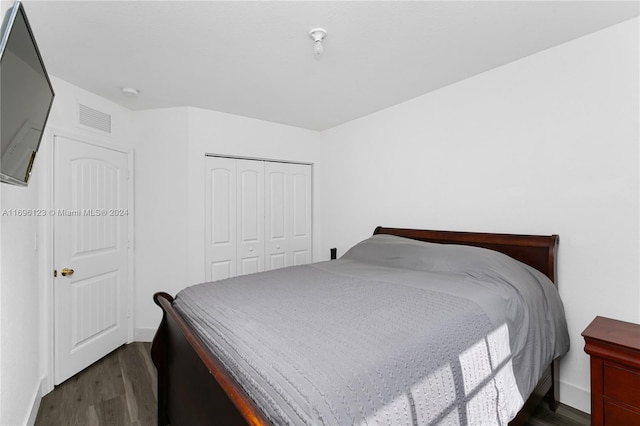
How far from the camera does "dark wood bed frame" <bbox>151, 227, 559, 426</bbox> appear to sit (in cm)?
105

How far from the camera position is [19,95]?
3.63 feet

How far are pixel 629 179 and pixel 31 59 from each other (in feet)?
10.1

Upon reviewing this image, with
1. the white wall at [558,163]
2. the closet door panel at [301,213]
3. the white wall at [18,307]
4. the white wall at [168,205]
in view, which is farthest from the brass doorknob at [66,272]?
the white wall at [558,163]

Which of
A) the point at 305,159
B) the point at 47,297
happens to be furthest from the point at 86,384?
A: the point at 305,159

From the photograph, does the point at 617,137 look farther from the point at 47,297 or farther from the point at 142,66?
the point at 47,297

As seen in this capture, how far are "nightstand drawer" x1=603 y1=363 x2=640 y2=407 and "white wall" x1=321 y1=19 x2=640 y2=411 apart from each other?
503 mm

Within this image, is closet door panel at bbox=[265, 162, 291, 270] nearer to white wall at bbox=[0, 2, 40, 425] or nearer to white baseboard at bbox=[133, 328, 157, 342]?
white baseboard at bbox=[133, 328, 157, 342]

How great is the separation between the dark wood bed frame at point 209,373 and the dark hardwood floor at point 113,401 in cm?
15

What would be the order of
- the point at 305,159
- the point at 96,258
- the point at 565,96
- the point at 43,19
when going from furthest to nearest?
the point at 305,159
the point at 96,258
the point at 565,96
the point at 43,19

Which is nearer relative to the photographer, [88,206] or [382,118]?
[88,206]

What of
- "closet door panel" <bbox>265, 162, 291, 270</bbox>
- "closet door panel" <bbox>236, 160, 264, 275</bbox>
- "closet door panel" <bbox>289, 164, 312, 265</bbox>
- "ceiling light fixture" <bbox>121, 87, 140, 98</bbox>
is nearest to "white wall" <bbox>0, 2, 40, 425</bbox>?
"ceiling light fixture" <bbox>121, 87, 140, 98</bbox>

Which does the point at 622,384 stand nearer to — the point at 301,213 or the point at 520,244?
the point at 520,244

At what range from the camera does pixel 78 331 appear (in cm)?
266

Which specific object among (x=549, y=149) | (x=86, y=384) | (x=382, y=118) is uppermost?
(x=382, y=118)
